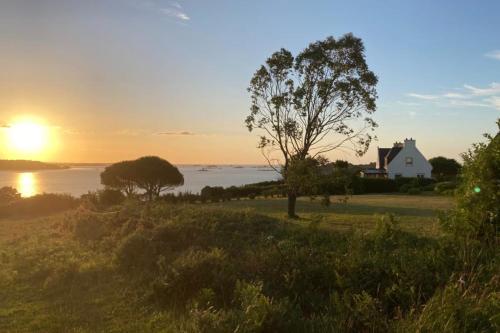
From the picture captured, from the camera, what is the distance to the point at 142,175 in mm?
38000

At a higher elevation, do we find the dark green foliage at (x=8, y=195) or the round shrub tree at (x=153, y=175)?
the round shrub tree at (x=153, y=175)

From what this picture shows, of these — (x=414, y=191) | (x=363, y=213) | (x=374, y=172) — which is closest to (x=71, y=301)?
(x=363, y=213)

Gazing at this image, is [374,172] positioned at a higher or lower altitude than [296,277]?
higher

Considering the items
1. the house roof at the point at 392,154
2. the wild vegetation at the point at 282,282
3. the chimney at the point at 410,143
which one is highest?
the chimney at the point at 410,143

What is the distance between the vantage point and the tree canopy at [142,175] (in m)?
38.0

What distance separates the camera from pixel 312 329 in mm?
5312

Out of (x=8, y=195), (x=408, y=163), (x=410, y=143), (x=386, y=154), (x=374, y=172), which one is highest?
(x=410, y=143)

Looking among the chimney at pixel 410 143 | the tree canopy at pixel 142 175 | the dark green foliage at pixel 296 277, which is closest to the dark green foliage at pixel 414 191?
the chimney at pixel 410 143

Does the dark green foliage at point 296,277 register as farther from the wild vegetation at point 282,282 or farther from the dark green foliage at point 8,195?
the dark green foliage at point 8,195

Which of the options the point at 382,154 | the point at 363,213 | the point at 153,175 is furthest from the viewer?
the point at 382,154

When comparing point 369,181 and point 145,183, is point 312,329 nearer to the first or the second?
point 145,183

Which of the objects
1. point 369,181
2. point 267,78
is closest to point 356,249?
point 267,78

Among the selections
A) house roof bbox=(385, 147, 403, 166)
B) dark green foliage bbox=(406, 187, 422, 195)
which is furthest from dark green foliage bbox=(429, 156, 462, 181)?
dark green foliage bbox=(406, 187, 422, 195)

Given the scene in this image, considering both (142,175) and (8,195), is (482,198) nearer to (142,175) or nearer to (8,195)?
(142,175)
